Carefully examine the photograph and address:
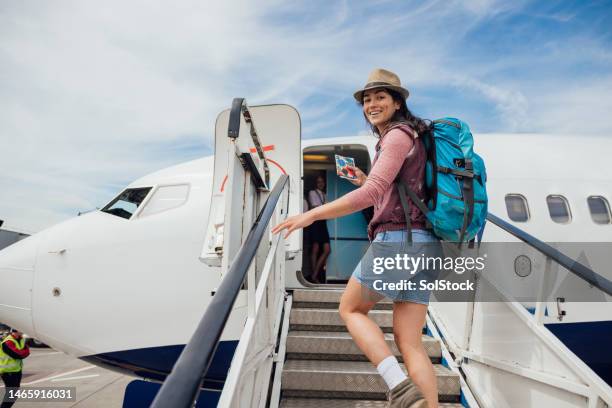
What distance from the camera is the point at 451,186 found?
1760 millimetres

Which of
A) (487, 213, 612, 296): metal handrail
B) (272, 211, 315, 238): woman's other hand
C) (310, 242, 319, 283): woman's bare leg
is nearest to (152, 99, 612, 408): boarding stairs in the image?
(487, 213, 612, 296): metal handrail

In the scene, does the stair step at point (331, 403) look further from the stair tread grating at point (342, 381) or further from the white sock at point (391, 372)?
the white sock at point (391, 372)

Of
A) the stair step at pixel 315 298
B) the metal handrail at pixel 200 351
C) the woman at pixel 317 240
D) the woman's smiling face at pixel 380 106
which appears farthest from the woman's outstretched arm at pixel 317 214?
the woman at pixel 317 240

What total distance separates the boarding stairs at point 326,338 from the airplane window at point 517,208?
58.0 inches

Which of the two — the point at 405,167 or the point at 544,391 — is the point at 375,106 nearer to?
the point at 405,167

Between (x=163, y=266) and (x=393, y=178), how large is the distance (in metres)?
2.90

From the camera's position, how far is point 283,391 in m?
2.89

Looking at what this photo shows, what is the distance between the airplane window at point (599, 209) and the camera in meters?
4.69

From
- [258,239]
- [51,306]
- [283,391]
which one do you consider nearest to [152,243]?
[51,306]

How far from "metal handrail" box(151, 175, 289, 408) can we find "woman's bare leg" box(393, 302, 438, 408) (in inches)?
25.9

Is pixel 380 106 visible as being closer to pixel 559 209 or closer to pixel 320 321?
pixel 320 321

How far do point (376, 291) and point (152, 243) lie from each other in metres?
2.84

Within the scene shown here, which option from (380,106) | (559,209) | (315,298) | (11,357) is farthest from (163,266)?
(11,357)

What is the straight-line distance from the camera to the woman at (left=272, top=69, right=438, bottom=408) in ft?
5.28
